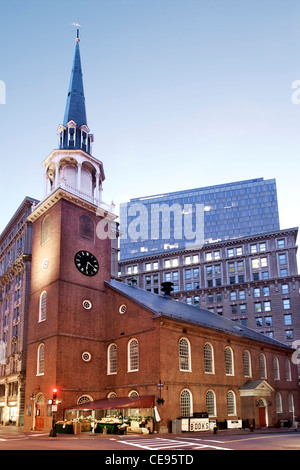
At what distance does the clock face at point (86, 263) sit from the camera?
43.9 metres

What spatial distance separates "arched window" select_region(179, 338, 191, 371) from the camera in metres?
40.5

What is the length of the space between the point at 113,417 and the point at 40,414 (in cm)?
804

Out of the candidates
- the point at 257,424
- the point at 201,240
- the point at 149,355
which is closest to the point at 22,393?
the point at 149,355

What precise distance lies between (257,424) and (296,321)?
3565 centimetres

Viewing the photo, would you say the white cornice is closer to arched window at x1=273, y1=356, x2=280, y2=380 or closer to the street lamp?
the street lamp

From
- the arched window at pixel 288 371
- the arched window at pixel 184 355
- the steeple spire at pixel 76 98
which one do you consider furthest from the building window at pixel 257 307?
the steeple spire at pixel 76 98

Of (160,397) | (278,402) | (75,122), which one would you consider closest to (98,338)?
(160,397)

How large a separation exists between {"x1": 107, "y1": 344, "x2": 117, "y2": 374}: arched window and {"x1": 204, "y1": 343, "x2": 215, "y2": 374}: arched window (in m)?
8.67

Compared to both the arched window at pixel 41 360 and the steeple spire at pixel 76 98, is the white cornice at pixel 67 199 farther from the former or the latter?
the arched window at pixel 41 360

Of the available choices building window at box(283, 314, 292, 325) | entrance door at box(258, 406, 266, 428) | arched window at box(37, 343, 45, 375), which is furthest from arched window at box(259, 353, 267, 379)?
building window at box(283, 314, 292, 325)

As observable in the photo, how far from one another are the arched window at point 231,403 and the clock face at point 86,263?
59.9ft

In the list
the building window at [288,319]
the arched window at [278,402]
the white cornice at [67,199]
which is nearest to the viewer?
the white cornice at [67,199]

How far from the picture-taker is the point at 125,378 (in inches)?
1592

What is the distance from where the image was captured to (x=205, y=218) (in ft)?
460
